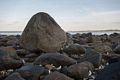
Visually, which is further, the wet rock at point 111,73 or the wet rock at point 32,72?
the wet rock at point 32,72

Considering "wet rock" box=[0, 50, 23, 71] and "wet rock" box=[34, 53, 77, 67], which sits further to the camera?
"wet rock" box=[34, 53, 77, 67]

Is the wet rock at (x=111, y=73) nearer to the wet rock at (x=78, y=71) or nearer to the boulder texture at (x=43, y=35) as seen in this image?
the wet rock at (x=78, y=71)

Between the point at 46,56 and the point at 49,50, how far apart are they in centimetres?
272

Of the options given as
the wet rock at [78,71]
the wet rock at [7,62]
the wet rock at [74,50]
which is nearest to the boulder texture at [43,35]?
the wet rock at [74,50]

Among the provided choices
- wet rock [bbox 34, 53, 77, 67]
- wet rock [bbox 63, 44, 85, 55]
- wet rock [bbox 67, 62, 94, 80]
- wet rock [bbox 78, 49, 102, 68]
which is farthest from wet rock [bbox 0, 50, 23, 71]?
wet rock [bbox 63, 44, 85, 55]

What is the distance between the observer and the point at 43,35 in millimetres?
10414

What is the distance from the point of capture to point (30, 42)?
34.6ft

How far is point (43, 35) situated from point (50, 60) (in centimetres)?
302

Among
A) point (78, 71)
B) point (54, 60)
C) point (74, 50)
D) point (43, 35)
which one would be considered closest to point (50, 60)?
point (54, 60)

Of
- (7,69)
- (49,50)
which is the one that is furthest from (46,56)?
(49,50)

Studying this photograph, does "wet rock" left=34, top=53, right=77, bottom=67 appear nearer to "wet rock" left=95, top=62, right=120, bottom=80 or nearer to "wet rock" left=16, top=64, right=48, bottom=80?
"wet rock" left=16, top=64, right=48, bottom=80

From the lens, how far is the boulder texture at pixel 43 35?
10.3 meters

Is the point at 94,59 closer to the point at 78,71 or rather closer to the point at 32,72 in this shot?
the point at 78,71

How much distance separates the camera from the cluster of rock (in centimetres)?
545
